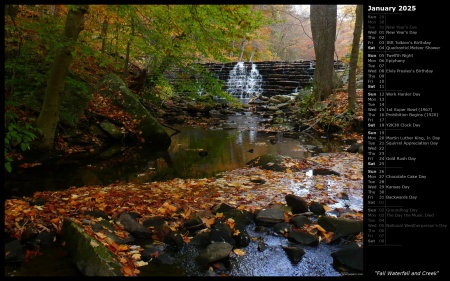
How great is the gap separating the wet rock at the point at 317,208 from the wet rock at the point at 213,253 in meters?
1.91

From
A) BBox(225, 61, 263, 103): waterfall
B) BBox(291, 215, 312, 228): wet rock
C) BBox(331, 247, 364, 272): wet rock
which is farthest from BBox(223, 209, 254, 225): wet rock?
BBox(225, 61, 263, 103): waterfall

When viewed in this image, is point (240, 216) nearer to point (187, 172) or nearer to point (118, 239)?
point (118, 239)

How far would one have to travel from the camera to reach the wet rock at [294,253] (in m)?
3.97

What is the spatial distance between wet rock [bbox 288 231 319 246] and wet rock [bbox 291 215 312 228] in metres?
0.31

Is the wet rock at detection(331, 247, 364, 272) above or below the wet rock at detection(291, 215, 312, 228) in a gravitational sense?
below

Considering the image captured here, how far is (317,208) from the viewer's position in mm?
5309

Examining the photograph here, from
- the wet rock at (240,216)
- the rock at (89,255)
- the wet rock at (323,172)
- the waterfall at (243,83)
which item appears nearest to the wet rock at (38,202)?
the rock at (89,255)

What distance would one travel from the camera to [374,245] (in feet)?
12.1

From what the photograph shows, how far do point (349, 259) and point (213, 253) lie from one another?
1579 millimetres

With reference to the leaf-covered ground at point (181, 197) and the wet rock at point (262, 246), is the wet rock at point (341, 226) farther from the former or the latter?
the wet rock at point (262, 246)

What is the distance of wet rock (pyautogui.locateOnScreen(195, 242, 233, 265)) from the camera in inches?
151

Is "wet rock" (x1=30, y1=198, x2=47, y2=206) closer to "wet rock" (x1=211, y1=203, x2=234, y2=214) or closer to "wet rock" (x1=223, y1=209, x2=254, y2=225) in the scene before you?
"wet rock" (x1=211, y1=203, x2=234, y2=214)

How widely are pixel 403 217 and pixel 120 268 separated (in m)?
3.08

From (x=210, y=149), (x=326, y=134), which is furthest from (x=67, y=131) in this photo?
(x=326, y=134)
